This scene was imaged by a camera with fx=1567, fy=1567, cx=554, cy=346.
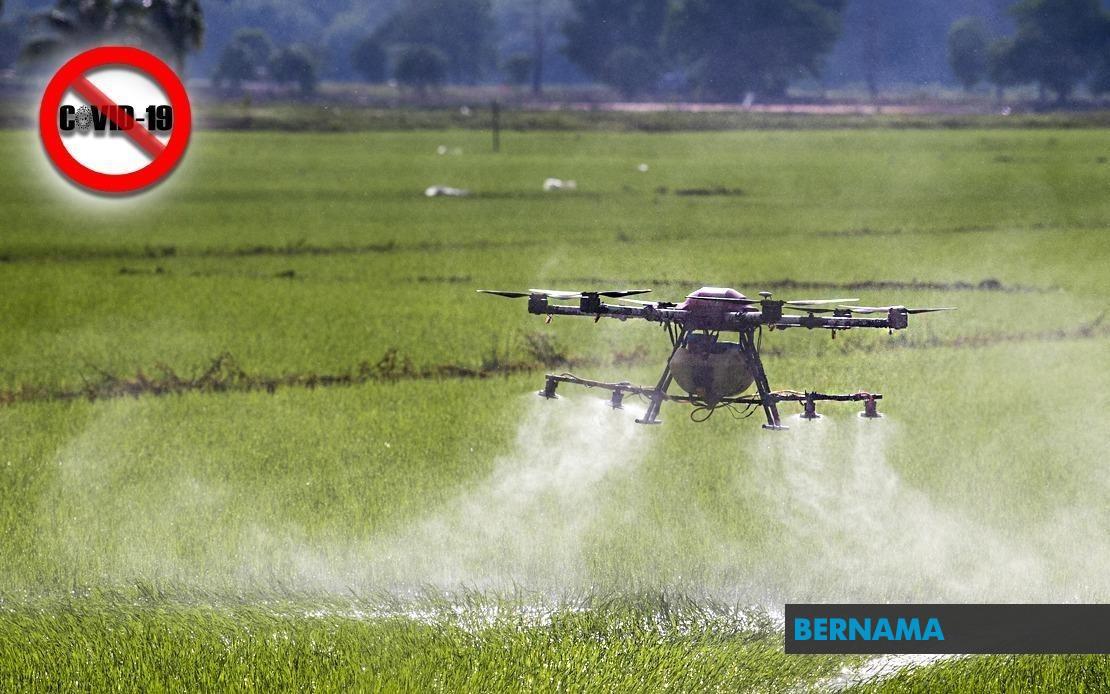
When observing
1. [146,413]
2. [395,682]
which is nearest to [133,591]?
[395,682]

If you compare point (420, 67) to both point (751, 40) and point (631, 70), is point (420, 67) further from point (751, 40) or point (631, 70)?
point (751, 40)

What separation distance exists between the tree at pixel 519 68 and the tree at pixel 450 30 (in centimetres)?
279

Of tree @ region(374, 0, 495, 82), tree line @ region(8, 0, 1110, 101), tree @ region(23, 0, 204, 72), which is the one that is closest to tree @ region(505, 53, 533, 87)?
tree line @ region(8, 0, 1110, 101)

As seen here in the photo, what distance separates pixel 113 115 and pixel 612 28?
12.1 m

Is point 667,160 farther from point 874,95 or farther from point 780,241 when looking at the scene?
point 874,95

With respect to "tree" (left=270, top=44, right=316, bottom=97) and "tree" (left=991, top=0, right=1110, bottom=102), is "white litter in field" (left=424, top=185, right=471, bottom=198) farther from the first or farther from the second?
"tree" (left=991, top=0, right=1110, bottom=102)

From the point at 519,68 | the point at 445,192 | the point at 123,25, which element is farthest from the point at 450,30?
the point at 445,192

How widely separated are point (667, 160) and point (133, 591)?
133 ft

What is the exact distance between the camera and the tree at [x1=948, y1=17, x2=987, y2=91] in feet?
33.5

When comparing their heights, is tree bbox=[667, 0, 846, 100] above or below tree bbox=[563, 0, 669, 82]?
below

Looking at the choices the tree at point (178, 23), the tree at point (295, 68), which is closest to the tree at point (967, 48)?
the tree at point (178, 23)

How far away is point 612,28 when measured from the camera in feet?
62.2

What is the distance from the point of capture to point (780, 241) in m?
27.2

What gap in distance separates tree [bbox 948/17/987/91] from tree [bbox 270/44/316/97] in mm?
6737
